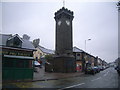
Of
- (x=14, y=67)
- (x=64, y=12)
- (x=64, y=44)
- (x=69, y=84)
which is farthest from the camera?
(x=64, y=12)

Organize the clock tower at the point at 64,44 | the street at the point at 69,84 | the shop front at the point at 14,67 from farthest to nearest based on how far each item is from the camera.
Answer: the clock tower at the point at 64,44
the shop front at the point at 14,67
the street at the point at 69,84

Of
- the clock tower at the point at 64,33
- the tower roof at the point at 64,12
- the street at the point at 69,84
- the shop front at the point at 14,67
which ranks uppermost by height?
the tower roof at the point at 64,12

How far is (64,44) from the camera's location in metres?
30.9

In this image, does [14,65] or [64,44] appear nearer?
[14,65]

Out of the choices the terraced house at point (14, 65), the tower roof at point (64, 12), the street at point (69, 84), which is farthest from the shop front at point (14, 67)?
the tower roof at point (64, 12)

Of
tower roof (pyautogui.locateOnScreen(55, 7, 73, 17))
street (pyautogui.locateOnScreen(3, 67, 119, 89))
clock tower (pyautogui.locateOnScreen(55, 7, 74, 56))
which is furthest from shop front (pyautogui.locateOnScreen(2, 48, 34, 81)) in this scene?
tower roof (pyautogui.locateOnScreen(55, 7, 73, 17))

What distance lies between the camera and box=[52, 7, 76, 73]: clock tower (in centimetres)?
2948

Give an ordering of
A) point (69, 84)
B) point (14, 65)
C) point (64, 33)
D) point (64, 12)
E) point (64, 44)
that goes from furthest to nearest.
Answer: point (64, 12)
point (64, 33)
point (64, 44)
point (14, 65)
point (69, 84)

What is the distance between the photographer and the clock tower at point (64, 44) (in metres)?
29.5

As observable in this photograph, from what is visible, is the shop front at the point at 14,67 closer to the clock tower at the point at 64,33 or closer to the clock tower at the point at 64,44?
the clock tower at the point at 64,44

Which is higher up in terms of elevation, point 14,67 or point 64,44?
point 64,44

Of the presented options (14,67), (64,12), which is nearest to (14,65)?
(14,67)

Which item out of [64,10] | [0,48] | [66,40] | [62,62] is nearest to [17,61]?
[0,48]

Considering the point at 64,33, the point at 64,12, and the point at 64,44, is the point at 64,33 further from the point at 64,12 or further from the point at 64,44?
the point at 64,12
